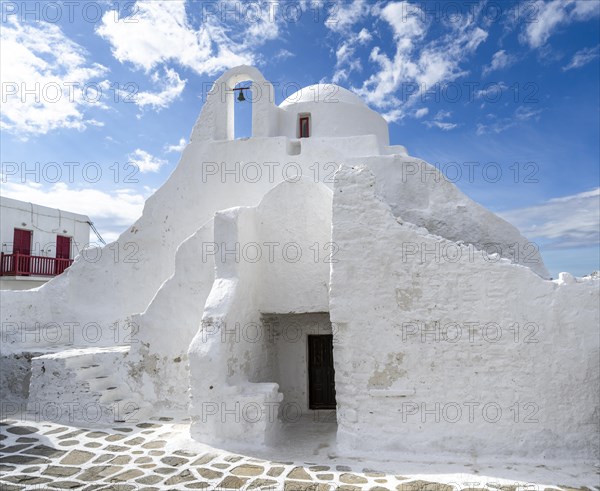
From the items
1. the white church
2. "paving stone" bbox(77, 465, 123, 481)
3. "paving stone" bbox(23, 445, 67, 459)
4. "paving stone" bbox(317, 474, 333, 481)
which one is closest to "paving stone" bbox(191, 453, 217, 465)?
the white church

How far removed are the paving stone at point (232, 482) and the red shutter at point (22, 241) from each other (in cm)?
1666

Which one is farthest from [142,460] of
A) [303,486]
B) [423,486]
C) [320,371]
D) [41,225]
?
[41,225]

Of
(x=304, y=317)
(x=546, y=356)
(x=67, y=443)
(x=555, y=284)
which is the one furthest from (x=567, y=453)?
(x=67, y=443)

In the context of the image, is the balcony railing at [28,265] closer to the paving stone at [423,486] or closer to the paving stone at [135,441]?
the paving stone at [135,441]

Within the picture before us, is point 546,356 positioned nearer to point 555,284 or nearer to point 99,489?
point 555,284

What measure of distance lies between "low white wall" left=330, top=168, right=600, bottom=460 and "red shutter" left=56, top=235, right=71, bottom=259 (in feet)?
58.3

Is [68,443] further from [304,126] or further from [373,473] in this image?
[304,126]

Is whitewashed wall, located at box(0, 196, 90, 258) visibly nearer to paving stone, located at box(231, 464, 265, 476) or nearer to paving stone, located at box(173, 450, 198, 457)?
paving stone, located at box(173, 450, 198, 457)

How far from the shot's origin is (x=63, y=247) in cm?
2133

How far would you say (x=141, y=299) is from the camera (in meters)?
11.7

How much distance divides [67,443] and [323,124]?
8855 mm

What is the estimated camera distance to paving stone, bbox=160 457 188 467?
638cm

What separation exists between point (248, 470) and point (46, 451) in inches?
126

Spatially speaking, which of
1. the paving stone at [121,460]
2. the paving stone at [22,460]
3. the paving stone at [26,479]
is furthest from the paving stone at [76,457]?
the paving stone at [26,479]
